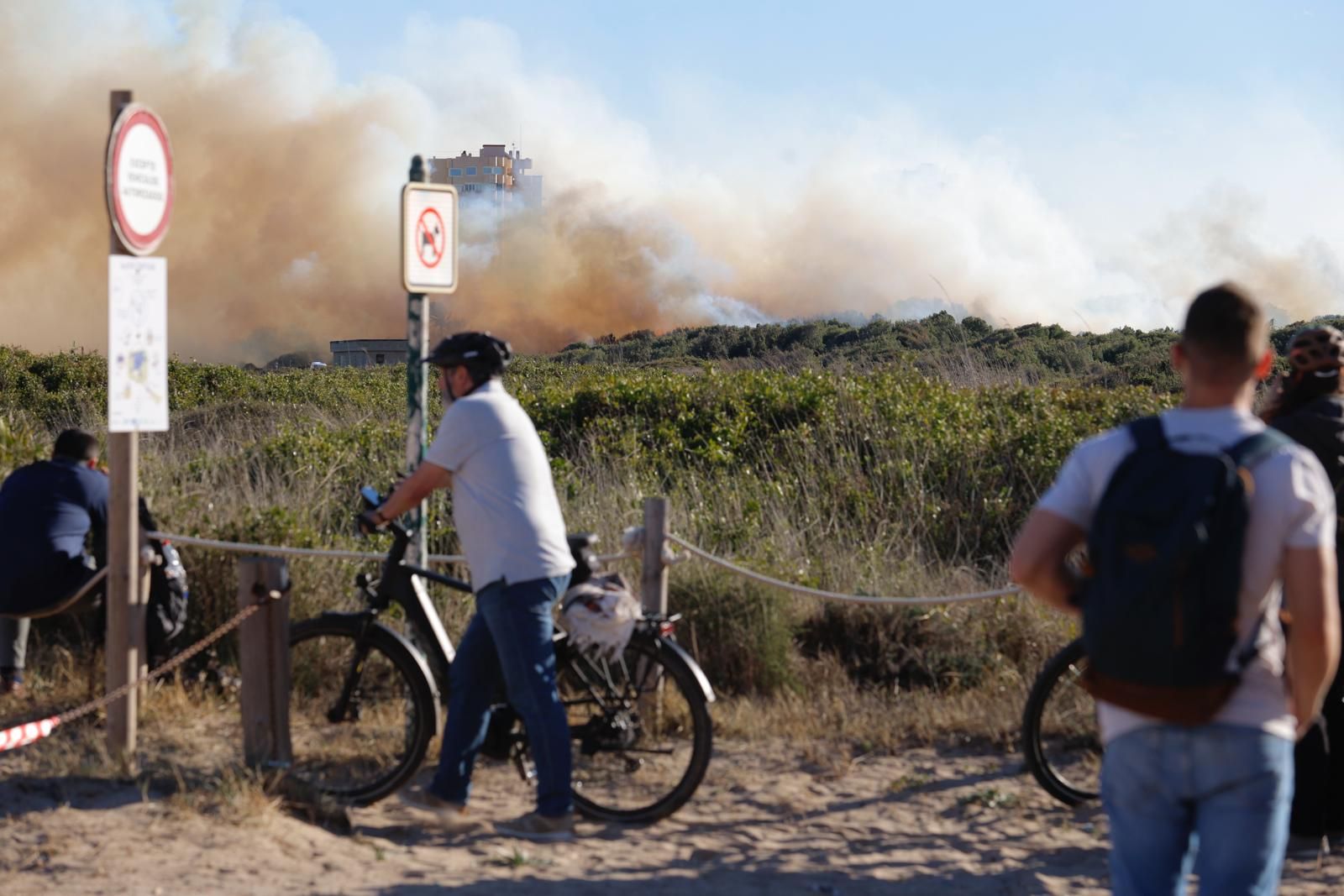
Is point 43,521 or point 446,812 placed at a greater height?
point 43,521

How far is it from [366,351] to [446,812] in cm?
5064

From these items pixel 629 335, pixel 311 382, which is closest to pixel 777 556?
pixel 311 382

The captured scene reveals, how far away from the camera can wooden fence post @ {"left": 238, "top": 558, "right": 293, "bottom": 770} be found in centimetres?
583

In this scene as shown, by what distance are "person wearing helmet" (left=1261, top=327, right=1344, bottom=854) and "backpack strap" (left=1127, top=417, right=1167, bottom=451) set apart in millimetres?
2554

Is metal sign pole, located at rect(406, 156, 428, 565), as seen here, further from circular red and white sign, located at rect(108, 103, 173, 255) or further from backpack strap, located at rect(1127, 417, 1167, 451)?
backpack strap, located at rect(1127, 417, 1167, 451)

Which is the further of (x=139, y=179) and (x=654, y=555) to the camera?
(x=654, y=555)

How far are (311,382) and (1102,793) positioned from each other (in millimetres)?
23927

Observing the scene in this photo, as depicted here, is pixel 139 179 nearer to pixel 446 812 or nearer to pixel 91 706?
pixel 91 706

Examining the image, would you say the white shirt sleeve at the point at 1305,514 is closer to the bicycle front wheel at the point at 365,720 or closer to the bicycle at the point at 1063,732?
the bicycle at the point at 1063,732

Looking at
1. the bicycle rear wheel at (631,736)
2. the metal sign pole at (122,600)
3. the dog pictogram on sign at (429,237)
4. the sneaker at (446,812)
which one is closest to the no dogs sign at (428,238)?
the dog pictogram on sign at (429,237)

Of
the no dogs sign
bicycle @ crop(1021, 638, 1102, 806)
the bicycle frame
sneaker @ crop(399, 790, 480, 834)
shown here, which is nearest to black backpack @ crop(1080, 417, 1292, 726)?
bicycle @ crop(1021, 638, 1102, 806)

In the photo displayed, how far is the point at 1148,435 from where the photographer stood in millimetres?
2844

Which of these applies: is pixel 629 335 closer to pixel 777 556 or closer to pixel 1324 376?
pixel 777 556

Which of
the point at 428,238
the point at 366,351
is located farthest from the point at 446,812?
the point at 366,351
